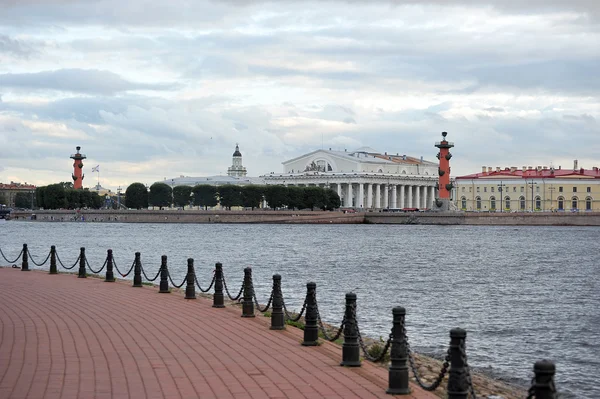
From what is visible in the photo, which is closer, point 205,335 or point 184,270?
point 205,335

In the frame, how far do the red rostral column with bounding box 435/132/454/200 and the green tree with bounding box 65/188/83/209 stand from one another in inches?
1915

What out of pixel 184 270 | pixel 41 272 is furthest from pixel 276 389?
pixel 184 270

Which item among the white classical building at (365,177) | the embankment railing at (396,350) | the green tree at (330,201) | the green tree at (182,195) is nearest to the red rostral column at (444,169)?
the green tree at (330,201)

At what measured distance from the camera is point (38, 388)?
820 cm

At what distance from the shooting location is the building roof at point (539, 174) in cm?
13025

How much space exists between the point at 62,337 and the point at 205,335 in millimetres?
1856

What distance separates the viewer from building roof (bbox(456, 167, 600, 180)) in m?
130

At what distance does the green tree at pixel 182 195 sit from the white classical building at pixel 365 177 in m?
23.2

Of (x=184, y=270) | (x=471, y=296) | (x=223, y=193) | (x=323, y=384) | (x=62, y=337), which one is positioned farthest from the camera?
(x=223, y=193)

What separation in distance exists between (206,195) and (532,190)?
46.6 meters

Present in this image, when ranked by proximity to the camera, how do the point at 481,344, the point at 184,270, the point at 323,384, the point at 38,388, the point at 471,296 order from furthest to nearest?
1. the point at 184,270
2. the point at 471,296
3. the point at 481,344
4. the point at 323,384
5. the point at 38,388

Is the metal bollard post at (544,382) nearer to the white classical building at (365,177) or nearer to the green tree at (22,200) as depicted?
the white classical building at (365,177)

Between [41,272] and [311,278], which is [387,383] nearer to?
[41,272]

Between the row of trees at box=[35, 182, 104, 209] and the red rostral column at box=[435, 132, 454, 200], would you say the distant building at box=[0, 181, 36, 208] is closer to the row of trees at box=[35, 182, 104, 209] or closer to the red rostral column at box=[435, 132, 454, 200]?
the row of trees at box=[35, 182, 104, 209]
